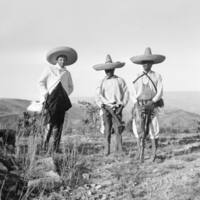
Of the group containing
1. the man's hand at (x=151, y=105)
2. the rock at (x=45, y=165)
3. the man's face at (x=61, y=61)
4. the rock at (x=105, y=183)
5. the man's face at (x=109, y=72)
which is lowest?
the rock at (x=105, y=183)

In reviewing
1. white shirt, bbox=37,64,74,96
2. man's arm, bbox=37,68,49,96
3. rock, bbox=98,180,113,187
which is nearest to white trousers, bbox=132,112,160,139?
rock, bbox=98,180,113,187

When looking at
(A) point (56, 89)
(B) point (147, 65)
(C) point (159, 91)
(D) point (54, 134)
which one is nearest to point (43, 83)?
(A) point (56, 89)

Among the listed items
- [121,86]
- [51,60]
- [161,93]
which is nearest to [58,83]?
[51,60]

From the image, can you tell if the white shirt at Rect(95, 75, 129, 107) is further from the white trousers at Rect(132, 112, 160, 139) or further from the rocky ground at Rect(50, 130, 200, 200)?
the rocky ground at Rect(50, 130, 200, 200)

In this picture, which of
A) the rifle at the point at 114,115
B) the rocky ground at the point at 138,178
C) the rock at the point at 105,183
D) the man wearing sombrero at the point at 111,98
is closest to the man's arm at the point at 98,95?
the man wearing sombrero at the point at 111,98

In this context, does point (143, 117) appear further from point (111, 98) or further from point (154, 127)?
point (111, 98)

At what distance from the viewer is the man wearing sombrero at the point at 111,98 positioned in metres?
5.65

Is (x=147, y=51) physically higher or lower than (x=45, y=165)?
higher

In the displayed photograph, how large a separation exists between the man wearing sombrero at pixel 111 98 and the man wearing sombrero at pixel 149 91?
0.56 meters

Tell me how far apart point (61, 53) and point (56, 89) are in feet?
2.61

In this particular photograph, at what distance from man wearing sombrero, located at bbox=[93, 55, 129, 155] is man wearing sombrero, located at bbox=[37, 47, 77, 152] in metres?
0.69

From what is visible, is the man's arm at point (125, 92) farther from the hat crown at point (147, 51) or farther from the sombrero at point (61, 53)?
the sombrero at point (61, 53)

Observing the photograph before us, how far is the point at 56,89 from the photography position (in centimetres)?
540

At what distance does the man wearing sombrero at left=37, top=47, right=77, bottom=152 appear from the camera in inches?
211
